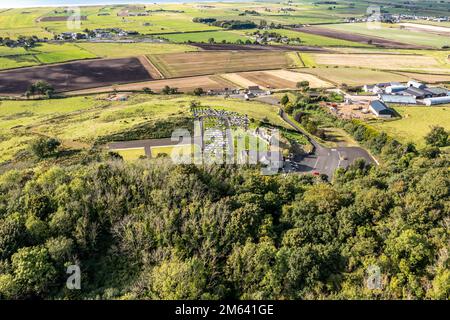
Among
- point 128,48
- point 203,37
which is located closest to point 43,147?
point 128,48

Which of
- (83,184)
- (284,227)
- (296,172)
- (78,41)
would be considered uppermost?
(78,41)

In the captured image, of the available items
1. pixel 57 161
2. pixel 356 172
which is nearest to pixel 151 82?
pixel 57 161

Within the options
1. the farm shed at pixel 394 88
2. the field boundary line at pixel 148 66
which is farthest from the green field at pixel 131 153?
the farm shed at pixel 394 88

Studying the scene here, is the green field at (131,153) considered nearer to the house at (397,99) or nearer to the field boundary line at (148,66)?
the field boundary line at (148,66)

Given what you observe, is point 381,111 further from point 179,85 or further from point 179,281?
point 179,281

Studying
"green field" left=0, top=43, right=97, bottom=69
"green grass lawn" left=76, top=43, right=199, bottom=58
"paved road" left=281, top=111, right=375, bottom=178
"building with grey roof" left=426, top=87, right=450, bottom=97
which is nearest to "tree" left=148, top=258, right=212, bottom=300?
"paved road" left=281, top=111, right=375, bottom=178

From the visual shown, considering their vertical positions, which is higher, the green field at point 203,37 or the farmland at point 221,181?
the green field at point 203,37

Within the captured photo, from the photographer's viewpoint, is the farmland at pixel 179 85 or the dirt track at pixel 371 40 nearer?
the farmland at pixel 179 85
